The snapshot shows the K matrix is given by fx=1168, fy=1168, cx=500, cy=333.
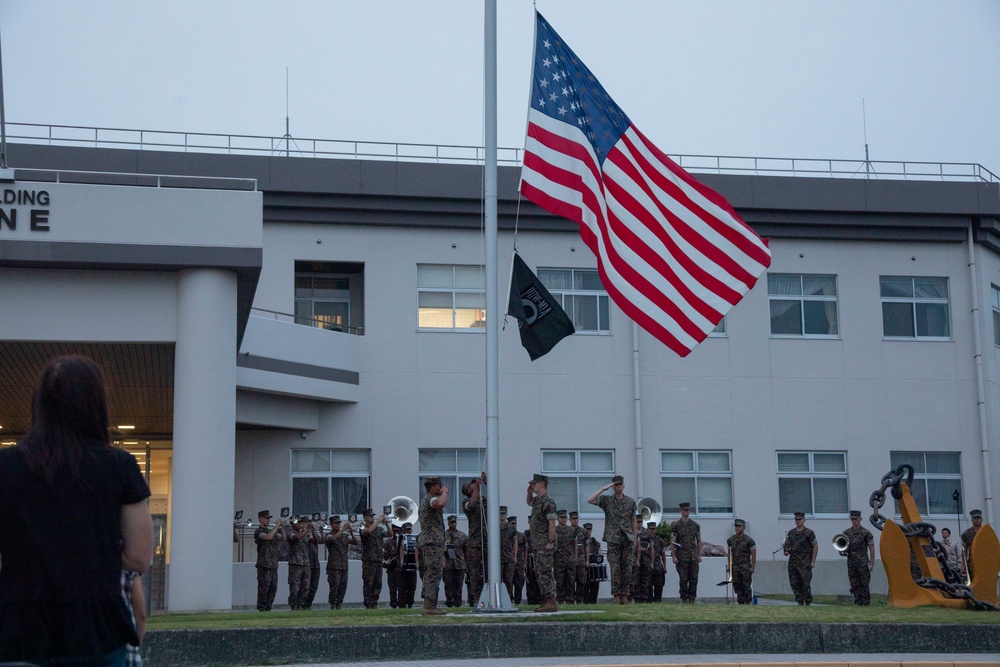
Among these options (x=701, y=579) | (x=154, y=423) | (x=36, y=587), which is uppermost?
(x=154, y=423)

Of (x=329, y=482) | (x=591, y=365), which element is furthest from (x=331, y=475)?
(x=591, y=365)

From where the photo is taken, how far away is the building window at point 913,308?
30594 mm

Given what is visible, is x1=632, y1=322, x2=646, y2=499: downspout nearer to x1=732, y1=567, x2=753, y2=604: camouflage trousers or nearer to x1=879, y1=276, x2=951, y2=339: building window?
x1=732, y1=567, x2=753, y2=604: camouflage trousers

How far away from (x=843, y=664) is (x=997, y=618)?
14.6 feet

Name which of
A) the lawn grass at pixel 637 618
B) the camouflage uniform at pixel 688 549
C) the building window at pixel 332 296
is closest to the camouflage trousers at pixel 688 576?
the camouflage uniform at pixel 688 549

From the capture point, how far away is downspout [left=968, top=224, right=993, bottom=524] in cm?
2961

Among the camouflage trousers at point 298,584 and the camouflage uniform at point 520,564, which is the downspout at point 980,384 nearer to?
the camouflage uniform at point 520,564

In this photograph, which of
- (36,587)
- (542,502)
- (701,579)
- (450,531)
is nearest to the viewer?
(36,587)

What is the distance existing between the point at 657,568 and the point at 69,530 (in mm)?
20629

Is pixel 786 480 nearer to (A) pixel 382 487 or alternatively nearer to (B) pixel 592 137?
(A) pixel 382 487

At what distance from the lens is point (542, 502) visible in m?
15.6

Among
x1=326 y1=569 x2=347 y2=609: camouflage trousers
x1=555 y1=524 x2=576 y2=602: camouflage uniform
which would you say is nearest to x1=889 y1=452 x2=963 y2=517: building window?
x1=555 y1=524 x2=576 y2=602: camouflage uniform

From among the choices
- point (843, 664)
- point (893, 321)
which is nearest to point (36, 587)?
point (843, 664)

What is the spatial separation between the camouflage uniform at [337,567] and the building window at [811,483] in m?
12.4
